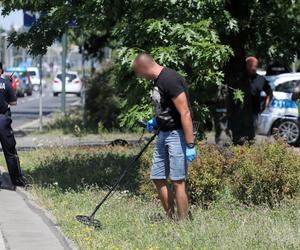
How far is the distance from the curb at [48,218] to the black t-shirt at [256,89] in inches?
179

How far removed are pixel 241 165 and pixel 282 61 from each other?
135 inches

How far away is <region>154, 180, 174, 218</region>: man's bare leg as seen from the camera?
7.76m

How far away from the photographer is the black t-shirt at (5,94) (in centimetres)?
1075

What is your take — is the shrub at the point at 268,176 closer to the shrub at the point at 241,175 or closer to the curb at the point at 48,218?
the shrub at the point at 241,175

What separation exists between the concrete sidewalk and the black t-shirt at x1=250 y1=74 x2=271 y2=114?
196 inches

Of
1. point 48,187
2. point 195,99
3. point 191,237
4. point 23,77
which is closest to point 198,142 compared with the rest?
point 195,99

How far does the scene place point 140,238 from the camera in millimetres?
7160

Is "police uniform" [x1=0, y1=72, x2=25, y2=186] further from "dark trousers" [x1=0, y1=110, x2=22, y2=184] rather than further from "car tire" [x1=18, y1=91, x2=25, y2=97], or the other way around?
"car tire" [x1=18, y1=91, x2=25, y2=97]

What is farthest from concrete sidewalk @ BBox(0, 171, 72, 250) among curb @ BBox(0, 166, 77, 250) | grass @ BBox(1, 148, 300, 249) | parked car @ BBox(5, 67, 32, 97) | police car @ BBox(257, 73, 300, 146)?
parked car @ BBox(5, 67, 32, 97)

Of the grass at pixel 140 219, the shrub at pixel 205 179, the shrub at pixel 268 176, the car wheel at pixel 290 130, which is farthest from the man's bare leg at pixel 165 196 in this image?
the car wheel at pixel 290 130

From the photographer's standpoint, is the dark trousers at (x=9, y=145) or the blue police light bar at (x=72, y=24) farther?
the dark trousers at (x=9, y=145)

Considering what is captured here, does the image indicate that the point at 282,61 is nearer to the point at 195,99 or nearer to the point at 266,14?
the point at 266,14

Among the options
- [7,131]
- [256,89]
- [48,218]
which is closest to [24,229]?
[48,218]

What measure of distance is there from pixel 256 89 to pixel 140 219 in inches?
243
